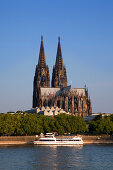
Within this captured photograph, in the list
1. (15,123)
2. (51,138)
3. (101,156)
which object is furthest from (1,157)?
(15,123)

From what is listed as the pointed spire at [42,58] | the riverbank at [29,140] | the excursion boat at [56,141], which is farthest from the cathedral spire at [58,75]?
the excursion boat at [56,141]

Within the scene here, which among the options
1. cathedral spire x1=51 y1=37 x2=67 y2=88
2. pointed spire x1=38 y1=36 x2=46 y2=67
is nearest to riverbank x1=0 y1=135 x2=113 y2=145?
cathedral spire x1=51 y1=37 x2=67 y2=88

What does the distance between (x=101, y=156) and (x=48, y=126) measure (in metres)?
42.0

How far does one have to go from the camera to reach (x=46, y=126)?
112 m

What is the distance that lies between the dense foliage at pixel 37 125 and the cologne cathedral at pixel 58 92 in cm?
4169

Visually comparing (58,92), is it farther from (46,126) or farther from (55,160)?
(55,160)

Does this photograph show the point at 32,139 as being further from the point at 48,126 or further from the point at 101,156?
the point at 101,156

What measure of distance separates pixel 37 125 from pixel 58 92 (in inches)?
2527

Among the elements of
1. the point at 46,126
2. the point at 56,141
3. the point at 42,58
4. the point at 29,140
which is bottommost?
the point at 56,141

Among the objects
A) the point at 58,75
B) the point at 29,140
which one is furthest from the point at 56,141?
the point at 58,75

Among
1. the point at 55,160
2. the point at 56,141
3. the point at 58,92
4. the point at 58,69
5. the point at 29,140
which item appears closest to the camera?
the point at 55,160

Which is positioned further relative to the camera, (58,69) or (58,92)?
(58,69)

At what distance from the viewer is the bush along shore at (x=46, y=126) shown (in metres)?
108

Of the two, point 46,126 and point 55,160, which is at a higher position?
point 46,126
